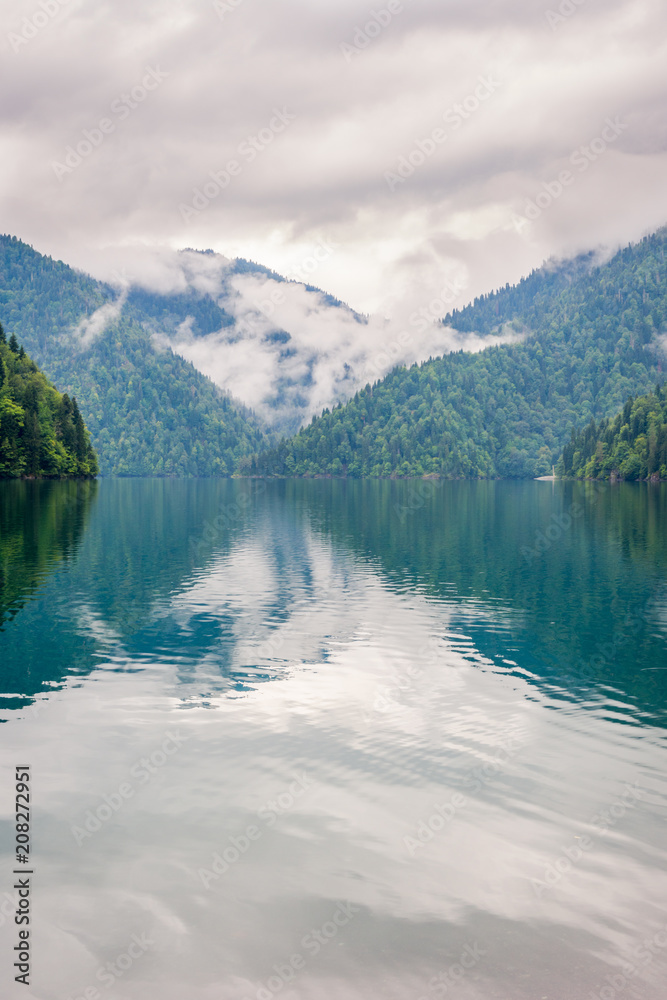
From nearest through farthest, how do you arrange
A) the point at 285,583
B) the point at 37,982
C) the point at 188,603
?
the point at 37,982 → the point at 188,603 → the point at 285,583

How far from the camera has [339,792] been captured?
20438 millimetres

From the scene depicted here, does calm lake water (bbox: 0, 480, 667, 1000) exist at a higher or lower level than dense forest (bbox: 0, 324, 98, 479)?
lower

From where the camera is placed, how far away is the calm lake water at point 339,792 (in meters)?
13.7

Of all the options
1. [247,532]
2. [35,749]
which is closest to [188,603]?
[35,749]

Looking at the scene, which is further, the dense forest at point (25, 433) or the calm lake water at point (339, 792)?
the dense forest at point (25, 433)

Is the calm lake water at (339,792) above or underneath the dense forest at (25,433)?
underneath

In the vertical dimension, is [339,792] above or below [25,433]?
below

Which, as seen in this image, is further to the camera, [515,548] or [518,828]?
[515,548]

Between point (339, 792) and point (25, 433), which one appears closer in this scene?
point (339, 792)

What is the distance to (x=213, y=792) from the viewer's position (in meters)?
20.4

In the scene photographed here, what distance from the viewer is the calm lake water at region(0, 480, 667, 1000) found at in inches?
540

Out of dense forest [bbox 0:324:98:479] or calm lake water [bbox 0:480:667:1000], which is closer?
calm lake water [bbox 0:480:667:1000]

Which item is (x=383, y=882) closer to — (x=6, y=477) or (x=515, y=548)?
(x=515, y=548)

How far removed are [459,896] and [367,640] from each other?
22.6 m
